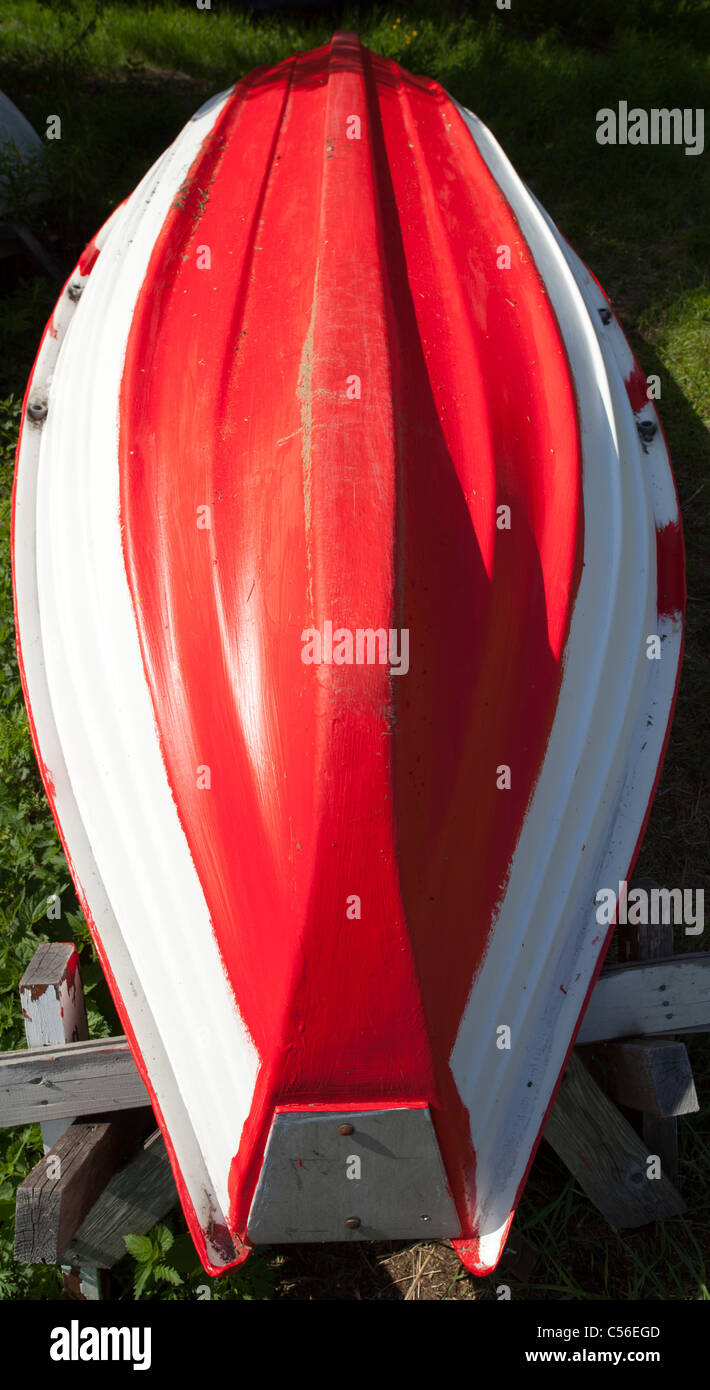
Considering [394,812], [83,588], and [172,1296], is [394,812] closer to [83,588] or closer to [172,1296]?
[83,588]

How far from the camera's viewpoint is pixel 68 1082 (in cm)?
194

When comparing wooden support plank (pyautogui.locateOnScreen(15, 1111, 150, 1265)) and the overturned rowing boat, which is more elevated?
the overturned rowing boat

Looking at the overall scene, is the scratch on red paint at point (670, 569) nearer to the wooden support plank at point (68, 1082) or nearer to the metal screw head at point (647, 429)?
the metal screw head at point (647, 429)

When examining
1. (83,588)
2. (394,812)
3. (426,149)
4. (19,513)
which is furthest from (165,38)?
(394,812)

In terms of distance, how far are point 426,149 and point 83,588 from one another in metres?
2.00

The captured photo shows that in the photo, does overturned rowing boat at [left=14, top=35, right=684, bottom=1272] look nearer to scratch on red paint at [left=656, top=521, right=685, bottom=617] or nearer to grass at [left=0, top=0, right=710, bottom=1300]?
scratch on red paint at [left=656, top=521, right=685, bottom=617]

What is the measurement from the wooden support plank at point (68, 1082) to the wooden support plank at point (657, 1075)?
104 cm

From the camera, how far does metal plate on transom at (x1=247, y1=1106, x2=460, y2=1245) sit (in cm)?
159

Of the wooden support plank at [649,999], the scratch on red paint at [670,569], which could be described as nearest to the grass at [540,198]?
the wooden support plank at [649,999]

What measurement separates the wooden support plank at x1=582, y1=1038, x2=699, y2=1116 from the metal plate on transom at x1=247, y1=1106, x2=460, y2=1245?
0.59m

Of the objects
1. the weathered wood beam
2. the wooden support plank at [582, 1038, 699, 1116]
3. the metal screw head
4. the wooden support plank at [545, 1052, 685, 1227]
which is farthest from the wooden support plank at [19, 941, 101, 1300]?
the metal screw head

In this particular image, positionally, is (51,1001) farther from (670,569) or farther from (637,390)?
(637,390)

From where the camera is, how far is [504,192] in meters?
3.00

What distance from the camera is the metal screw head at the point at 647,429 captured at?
9.16ft
